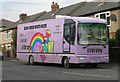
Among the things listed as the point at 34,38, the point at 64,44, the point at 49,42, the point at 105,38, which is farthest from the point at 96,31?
the point at 34,38

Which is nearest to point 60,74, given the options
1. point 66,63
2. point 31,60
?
point 66,63

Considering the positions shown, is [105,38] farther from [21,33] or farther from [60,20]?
[21,33]

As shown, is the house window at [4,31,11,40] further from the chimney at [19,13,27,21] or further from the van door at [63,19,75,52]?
the van door at [63,19,75,52]

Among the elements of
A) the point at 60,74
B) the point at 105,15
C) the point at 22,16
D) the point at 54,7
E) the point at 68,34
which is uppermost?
the point at 54,7

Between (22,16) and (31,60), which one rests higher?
(22,16)

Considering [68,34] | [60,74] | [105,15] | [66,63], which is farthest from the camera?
[105,15]

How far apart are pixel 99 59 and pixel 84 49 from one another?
1.28m

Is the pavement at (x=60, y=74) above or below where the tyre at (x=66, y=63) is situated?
below

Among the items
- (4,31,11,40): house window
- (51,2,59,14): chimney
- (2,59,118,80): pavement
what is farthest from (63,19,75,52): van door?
(4,31,11,40): house window

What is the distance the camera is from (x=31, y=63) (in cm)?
2798

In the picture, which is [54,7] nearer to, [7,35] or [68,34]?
[7,35]

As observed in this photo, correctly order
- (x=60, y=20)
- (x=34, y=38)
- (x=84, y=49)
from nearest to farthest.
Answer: (x=84, y=49)
(x=60, y=20)
(x=34, y=38)

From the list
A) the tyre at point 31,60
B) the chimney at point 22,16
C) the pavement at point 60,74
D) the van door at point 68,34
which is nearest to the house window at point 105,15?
the tyre at point 31,60

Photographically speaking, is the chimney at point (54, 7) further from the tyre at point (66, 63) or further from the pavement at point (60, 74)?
the pavement at point (60, 74)
